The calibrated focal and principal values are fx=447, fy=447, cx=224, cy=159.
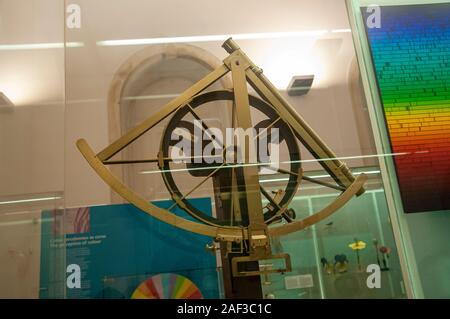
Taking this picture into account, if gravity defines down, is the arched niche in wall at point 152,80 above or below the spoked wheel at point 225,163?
above

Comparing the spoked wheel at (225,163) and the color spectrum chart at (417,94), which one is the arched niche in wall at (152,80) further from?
the color spectrum chart at (417,94)

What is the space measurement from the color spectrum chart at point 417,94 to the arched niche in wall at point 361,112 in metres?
0.05

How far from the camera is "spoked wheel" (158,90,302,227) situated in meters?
1.10

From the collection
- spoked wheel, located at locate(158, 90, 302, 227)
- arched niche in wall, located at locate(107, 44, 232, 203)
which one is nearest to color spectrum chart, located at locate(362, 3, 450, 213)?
spoked wheel, located at locate(158, 90, 302, 227)

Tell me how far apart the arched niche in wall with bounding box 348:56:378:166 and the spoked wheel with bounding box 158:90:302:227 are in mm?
220

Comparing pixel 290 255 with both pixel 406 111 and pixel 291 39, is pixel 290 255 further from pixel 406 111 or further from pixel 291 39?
pixel 291 39

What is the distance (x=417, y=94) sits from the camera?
1268mm

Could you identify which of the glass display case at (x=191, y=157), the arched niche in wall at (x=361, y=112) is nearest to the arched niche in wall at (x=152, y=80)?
the glass display case at (x=191, y=157)

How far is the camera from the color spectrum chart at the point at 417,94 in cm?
120

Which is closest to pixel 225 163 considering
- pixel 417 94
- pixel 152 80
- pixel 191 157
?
pixel 191 157

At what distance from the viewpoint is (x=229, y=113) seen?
1228mm

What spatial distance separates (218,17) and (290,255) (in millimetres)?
727

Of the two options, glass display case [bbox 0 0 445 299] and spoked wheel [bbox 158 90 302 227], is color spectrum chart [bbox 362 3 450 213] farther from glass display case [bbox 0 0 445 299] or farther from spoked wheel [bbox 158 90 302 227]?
spoked wheel [bbox 158 90 302 227]
